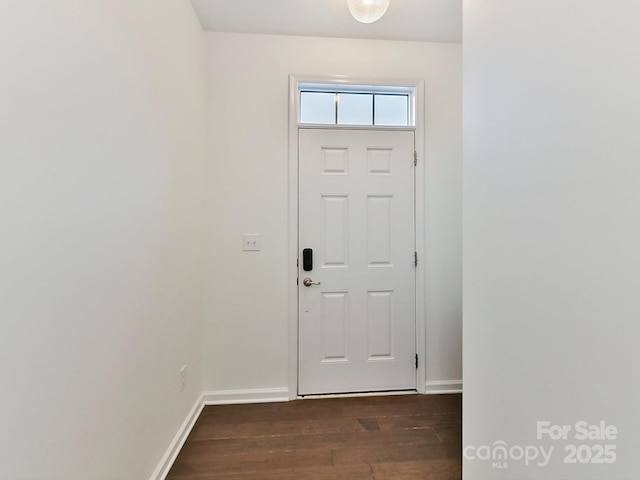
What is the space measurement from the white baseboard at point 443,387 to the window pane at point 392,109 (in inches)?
83.0

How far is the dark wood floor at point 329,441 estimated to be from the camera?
164 centimetres

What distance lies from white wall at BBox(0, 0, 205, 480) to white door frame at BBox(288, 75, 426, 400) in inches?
33.4

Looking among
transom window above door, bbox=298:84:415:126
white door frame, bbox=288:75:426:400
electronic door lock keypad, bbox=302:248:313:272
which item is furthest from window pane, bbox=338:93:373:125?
electronic door lock keypad, bbox=302:248:313:272

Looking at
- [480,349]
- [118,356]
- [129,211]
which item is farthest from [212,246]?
[480,349]

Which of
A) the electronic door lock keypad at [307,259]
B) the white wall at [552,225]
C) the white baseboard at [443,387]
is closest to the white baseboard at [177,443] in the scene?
the electronic door lock keypad at [307,259]

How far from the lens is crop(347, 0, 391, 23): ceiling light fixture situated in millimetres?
1784

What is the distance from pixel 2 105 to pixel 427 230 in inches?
95.1

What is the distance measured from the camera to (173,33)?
1.76m

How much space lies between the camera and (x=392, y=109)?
2.58m

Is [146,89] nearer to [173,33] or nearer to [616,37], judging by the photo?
[173,33]

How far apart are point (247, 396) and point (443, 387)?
1.54 m

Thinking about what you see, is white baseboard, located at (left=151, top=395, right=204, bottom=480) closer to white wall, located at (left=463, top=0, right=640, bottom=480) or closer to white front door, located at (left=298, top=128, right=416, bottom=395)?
white front door, located at (left=298, top=128, right=416, bottom=395)

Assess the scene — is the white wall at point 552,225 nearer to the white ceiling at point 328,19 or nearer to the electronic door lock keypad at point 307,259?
the white ceiling at point 328,19

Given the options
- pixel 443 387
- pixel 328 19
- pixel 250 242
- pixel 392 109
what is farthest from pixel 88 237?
pixel 443 387
